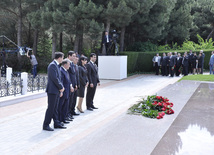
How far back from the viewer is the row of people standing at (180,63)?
1855 centimetres

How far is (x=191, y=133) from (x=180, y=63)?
15.0 m

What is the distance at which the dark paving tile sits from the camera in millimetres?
3969

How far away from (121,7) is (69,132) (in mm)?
13989

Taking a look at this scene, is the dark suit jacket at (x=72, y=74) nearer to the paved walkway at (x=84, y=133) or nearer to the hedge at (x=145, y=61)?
the paved walkway at (x=84, y=133)

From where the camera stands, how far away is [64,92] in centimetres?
634

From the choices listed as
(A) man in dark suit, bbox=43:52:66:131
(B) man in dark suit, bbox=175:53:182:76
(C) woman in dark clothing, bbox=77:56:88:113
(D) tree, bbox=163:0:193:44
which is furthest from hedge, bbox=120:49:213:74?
(A) man in dark suit, bbox=43:52:66:131

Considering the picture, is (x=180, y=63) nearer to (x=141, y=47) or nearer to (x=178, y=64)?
(x=178, y=64)

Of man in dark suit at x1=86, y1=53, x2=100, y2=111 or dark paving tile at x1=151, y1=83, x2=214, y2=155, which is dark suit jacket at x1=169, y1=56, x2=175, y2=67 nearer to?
man in dark suit at x1=86, y1=53, x2=100, y2=111

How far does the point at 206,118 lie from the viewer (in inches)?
223

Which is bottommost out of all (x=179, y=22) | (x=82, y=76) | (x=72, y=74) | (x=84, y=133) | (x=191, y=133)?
(x=84, y=133)

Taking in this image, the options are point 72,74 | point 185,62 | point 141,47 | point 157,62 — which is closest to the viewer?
point 72,74

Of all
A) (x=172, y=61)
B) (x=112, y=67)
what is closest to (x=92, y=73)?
(x=112, y=67)

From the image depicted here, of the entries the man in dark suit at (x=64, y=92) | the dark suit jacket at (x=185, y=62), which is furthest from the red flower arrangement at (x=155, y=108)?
the dark suit jacket at (x=185, y=62)

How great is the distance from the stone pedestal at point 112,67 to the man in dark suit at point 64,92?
35.2 ft
